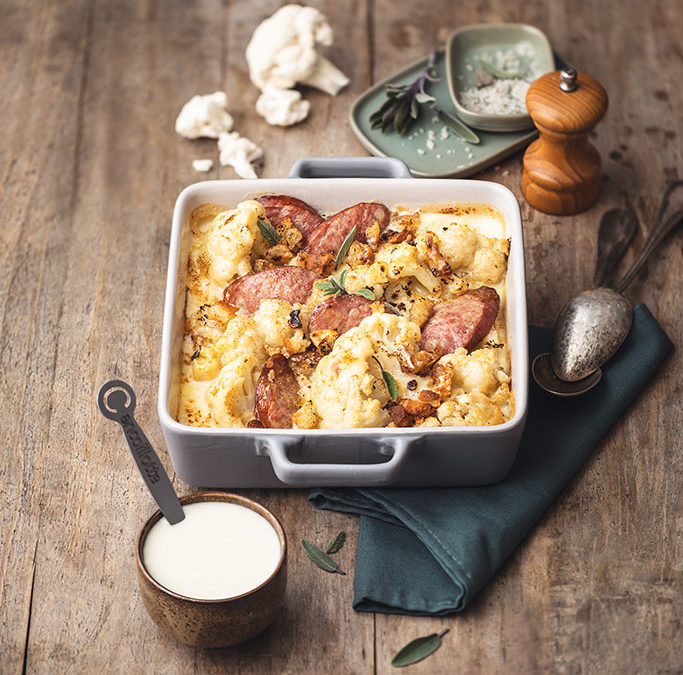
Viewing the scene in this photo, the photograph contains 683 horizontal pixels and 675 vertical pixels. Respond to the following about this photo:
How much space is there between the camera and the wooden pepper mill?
8.70 feet

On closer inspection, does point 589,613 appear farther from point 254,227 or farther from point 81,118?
point 81,118

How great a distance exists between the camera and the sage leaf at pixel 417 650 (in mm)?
2027

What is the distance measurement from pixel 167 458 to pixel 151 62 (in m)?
1.47

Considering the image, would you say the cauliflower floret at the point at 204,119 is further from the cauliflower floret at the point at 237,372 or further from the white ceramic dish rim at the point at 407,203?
the cauliflower floret at the point at 237,372

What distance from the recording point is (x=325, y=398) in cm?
214

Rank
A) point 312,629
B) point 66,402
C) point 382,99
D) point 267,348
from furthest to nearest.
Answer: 1. point 382,99
2. point 66,402
3. point 267,348
4. point 312,629

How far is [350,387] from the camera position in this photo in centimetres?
212

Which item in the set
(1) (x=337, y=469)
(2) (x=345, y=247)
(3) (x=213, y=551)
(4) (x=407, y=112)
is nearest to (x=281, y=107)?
(4) (x=407, y=112)

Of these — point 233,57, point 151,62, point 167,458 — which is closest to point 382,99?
point 233,57

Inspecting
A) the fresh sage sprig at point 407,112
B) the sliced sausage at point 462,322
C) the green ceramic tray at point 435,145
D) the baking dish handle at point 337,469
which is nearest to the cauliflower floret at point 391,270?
the sliced sausage at point 462,322

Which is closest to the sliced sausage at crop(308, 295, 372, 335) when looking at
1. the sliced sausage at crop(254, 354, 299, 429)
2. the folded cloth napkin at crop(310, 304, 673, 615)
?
the sliced sausage at crop(254, 354, 299, 429)

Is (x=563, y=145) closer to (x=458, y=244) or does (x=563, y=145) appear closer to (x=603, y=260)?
(x=603, y=260)

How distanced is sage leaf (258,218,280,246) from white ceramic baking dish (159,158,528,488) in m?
0.11

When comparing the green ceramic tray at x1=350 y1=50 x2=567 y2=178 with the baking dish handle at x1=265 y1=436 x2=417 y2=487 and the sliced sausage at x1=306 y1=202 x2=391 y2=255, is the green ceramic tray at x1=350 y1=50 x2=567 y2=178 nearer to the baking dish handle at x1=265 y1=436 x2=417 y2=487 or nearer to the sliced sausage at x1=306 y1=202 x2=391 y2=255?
the sliced sausage at x1=306 y1=202 x2=391 y2=255
